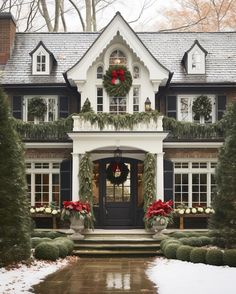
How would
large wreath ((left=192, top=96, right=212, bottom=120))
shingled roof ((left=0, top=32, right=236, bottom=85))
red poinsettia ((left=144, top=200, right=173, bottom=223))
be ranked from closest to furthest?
red poinsettia ((left=144, top=200, right=173, bottom=223)) → large wreath ((left=192, top=96, right=212, bottom=120)) → shingled roof ((left=0, top=32, right=236, bottom=85))

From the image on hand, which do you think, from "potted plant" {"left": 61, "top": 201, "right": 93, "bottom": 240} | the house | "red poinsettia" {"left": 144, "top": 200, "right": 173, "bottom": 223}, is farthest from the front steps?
the house

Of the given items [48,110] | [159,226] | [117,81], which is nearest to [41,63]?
[48,110]

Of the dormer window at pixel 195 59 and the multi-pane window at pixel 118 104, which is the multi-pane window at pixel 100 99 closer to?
the multi-pane window at pixel 118 104

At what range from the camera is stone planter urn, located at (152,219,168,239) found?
56.3 ft

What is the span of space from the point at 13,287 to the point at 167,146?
11074 millimetres

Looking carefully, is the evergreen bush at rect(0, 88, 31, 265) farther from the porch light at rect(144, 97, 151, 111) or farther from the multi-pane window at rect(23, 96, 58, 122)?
the multi-pane window at rect(23, 96, 58, 122)

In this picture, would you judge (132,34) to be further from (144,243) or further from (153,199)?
(144,243)

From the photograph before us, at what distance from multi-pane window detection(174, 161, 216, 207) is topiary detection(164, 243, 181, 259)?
5.73 meters

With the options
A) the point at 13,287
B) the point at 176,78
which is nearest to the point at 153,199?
the point at 176,78

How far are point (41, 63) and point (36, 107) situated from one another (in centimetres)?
214

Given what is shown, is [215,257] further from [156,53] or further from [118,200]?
[156,53]

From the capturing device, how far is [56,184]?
67.3 feet

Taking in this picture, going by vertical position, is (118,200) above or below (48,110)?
below

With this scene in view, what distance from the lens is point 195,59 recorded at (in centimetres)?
2191
